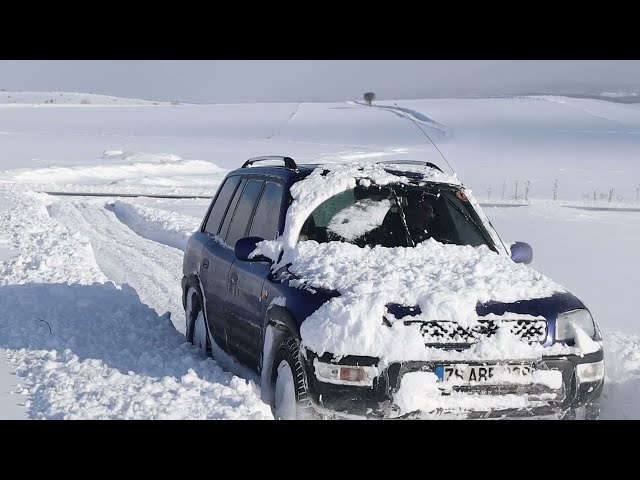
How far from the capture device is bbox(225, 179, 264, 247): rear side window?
23.7 ft

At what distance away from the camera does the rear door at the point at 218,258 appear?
7188 millimetres

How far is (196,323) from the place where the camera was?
8.05m

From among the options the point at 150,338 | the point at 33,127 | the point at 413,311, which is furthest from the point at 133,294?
the point at 33,127

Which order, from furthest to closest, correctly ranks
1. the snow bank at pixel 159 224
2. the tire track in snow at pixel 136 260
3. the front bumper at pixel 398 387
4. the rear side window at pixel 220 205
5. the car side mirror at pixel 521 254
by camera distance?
the snow bank at pixel 159 224 < the tire track in snow at pixel 136 260 < the rear side window at pixel 220 205 < the car side mirror at pixel 521 254 < the front bumper at pixel 398 387

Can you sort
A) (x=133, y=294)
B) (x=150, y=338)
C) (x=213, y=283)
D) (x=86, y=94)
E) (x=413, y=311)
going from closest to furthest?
1. (x=413, y=311)
2. (x=213, y=283)
3. (x=150, y=338)
4. (x=133, y=294)
5. (x=86, y=94)

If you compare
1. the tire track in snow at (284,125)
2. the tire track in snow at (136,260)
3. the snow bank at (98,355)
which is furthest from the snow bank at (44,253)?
the tire track in snow at (284,125)

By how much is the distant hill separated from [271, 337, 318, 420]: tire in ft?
365

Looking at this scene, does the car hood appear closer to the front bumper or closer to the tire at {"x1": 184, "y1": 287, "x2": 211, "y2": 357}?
the front bumper

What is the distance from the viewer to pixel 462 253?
6.29 meters

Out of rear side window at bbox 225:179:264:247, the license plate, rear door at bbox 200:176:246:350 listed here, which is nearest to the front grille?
the license plate

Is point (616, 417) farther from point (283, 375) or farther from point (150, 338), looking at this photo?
point (150, 338)

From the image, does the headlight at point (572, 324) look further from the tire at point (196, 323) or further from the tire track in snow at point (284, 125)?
the tire track in snow at point (284, 125)

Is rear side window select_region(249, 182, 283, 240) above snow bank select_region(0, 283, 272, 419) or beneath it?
above
